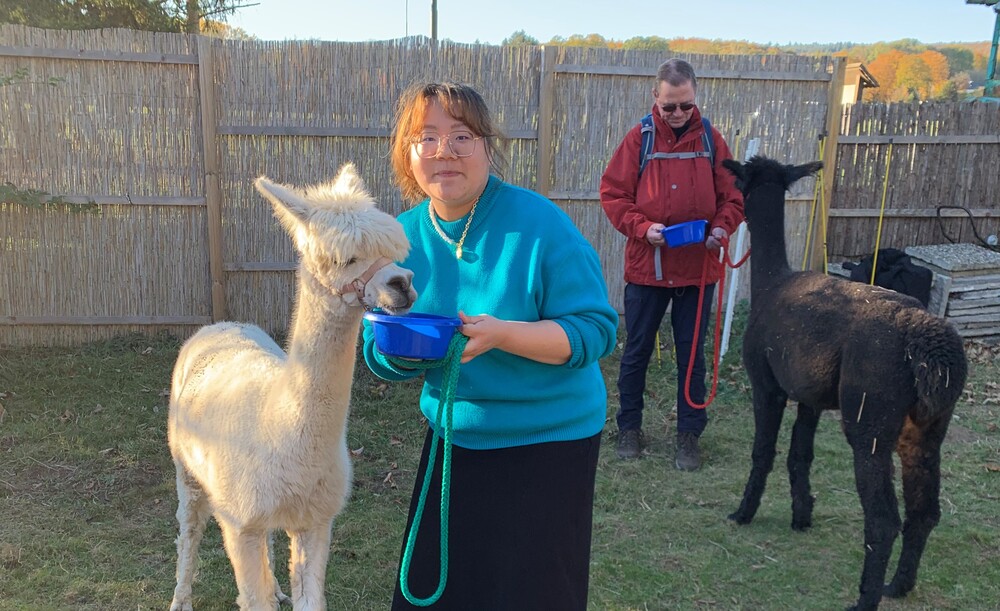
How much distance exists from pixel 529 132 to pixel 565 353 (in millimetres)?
5298

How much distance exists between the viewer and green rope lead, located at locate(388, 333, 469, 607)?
157cm

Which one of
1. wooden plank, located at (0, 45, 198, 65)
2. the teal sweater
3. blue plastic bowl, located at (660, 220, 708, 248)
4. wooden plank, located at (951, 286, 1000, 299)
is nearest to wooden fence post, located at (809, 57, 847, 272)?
wooden plank, located at (951, 286, 1000, 299)

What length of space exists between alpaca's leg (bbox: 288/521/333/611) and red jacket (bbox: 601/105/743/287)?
268cm

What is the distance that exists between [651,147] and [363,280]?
294 centimetres

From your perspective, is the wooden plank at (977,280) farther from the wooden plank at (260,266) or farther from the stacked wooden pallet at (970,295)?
the wooden plank at (260,266)

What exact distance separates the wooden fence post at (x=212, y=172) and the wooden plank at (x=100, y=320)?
238mm

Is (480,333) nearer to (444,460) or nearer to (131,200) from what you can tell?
(444,460)

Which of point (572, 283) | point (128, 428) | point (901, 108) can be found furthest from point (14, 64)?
point (901, 108)

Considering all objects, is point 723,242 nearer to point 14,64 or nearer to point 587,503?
point 587,503

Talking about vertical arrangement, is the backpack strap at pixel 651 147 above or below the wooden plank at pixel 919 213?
above

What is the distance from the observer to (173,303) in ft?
20.9

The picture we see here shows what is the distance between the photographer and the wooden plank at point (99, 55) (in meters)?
5.80

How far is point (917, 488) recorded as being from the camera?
295 centimetres

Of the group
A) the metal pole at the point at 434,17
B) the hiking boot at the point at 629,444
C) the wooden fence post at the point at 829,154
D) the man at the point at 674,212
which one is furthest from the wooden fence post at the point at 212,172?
the metal pole at the point at 434,17
